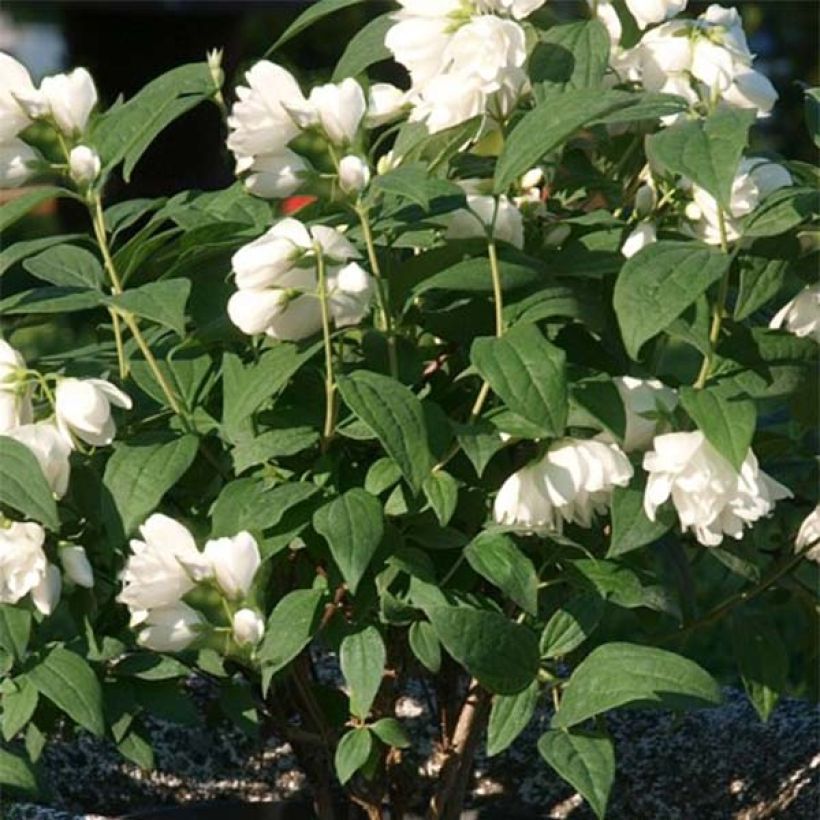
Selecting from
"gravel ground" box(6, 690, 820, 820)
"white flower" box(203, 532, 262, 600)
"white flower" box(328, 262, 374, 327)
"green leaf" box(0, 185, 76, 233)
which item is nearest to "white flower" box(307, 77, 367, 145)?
"white flower" box(328, 262, 374, 327)

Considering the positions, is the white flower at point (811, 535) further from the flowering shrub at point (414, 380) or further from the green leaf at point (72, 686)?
the green leaf at point (72, 686)

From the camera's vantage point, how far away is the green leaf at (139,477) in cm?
150

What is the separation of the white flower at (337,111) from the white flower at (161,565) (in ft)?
1.06

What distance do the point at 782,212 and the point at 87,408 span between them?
557 mm

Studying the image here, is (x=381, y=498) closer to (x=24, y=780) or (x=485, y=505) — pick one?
(x=485, y=505)

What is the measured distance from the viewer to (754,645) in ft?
6.09

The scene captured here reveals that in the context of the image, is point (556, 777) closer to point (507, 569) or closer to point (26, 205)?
point (507, 569)

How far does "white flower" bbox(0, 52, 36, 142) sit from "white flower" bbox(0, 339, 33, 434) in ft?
0.57

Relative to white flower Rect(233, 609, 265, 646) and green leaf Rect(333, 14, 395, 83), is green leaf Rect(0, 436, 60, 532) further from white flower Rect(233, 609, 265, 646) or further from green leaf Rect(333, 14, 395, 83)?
green leaf Rect(333, 14, 395, 83)

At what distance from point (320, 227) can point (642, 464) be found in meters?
0.31

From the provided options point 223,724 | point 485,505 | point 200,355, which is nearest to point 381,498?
point 485,505

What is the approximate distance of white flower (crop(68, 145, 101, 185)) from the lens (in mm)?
1528

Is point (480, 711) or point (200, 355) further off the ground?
point (200, 355)

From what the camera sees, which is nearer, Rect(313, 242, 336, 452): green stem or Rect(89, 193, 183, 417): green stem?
Rect(313, 242, 336, 452): green stem
